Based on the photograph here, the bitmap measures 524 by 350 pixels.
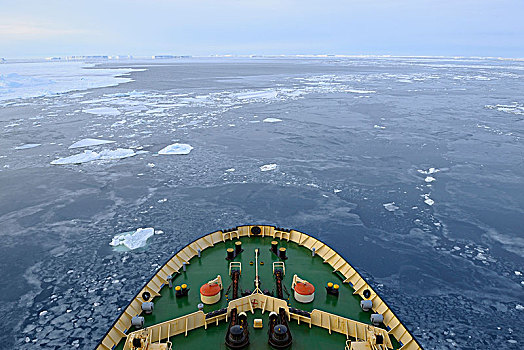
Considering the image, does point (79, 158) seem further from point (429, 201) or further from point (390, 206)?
point (429, 201)

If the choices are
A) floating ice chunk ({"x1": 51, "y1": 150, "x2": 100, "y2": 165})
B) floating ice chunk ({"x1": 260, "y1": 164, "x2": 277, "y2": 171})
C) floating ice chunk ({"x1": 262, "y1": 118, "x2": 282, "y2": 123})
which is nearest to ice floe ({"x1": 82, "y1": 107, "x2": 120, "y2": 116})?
floating ice chunk ({"x1": 51, "y1": 150, "x2": 100, "y2": 165})

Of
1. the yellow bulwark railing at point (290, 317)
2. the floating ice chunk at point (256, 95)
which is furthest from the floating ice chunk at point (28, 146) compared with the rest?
the floating ice chunk at point (256, 95)

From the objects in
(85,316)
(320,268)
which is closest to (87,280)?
(85,316)

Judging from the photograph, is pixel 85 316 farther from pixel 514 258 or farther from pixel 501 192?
pixel 501 192

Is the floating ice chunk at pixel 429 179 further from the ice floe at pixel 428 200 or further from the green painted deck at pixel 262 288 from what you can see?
the green painted deck at pixel 262 288

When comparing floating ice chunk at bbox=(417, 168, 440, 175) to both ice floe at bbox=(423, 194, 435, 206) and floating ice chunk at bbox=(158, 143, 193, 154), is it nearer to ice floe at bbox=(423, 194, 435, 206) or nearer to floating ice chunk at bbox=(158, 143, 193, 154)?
ice floe at bbox=(423, 194, 435, 206)

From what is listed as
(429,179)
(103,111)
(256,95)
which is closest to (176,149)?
(429,179)

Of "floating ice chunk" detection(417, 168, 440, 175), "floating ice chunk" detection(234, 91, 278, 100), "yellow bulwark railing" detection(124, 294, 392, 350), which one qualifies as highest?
"yellow bulwark railing" detection(124, 294, 392, 350)
